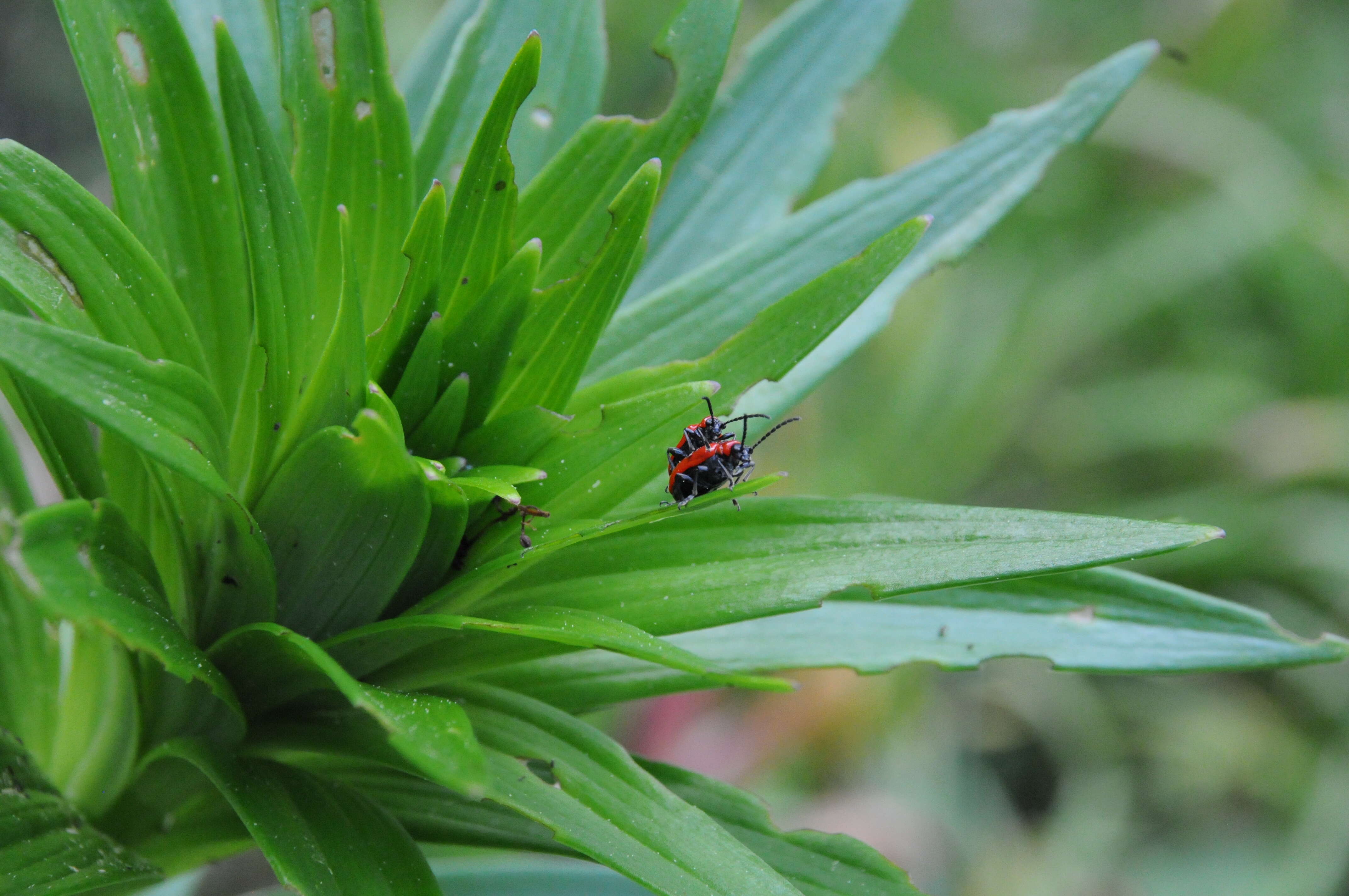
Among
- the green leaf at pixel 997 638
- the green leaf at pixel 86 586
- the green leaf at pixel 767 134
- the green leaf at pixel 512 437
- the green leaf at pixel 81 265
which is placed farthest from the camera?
the green leaf at pixel 767 134

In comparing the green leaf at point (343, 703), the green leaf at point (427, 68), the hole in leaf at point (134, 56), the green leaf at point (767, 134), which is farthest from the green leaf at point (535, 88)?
the green leaf at point (343, 703)

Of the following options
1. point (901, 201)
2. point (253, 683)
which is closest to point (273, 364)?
point (253, 683)

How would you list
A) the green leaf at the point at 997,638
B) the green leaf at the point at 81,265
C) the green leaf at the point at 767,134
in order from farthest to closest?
the green leaf at the point at 767,134 < the green leaf at the point at 997,638 < the green leaf at the point at 81,265

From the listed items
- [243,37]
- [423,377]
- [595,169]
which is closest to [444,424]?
[423,377]

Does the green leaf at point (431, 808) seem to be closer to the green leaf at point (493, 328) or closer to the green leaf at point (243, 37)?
the green leaf at point (493, 328)

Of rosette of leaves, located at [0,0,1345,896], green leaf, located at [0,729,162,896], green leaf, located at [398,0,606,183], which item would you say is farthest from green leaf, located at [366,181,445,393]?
green leaf, located at [0,729,162,896]

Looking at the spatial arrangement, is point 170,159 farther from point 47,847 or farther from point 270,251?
point 47,847

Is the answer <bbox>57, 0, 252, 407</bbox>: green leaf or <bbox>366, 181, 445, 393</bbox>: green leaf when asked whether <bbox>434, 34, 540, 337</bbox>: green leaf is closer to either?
<bbox>366, 181, 445, 393</bbox>: green leaf
